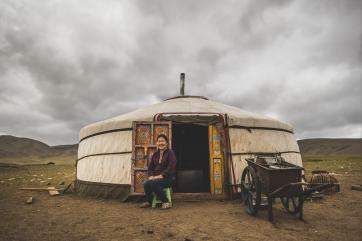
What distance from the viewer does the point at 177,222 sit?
3.44m

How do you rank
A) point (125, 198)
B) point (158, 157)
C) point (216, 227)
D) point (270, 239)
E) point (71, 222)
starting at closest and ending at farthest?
point (270, 239) → point (216, 227) → point (71, 222) → point (158, 157) → point (125, 198)

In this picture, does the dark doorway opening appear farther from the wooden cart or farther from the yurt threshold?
the wooden cart

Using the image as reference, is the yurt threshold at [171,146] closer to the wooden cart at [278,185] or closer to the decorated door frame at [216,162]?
the decorated door frame at [216,162]

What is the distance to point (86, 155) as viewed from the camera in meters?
6.27

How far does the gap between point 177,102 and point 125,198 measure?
2759 mm

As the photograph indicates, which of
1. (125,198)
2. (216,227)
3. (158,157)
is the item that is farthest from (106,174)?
(216,227)

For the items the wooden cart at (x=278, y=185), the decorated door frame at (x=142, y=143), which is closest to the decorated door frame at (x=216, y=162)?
the decorated door frame at (x=142, y=143)

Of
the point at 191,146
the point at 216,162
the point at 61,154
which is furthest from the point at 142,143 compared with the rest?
the point at 61,154

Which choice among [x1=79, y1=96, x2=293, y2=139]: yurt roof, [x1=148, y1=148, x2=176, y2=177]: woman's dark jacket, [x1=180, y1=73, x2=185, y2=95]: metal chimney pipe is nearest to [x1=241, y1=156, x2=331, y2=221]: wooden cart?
[x1=148, y1=148, x2=176, y2=177]: woman's dark jacket

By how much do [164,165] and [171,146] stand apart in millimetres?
784

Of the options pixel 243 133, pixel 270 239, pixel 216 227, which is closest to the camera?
pixel 270 239

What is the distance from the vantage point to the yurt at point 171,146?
5023mm

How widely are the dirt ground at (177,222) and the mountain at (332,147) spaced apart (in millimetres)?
64899

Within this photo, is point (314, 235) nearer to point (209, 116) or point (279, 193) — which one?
point (279, 193)
